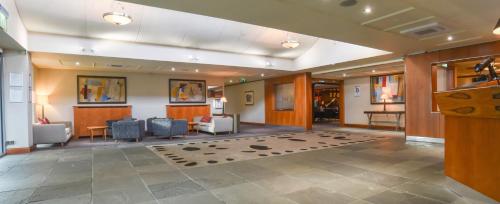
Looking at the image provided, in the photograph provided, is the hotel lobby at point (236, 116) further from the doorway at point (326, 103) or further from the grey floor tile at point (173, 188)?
the doorway at point (326, 103)

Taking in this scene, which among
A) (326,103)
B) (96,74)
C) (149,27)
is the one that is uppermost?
(149,27)

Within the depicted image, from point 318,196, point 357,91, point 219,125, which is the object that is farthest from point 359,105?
point 318,196

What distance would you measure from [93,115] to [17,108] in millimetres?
3788

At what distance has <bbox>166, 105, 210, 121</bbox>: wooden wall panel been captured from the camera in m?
11.9

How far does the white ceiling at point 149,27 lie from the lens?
6.09 metres

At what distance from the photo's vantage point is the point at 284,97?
13.5m

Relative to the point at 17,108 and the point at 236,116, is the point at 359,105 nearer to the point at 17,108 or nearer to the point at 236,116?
the point at 236,116

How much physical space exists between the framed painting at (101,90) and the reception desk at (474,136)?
10.6m

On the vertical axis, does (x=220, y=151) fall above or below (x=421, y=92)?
below

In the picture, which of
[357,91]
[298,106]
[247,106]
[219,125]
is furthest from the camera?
[247,106]

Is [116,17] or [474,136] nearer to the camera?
[474,136]

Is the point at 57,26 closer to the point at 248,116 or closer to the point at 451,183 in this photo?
the point at 451,183

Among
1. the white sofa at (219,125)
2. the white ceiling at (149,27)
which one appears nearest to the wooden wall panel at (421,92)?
the white ceiling at (149,27)

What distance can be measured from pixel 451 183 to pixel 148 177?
421cm
